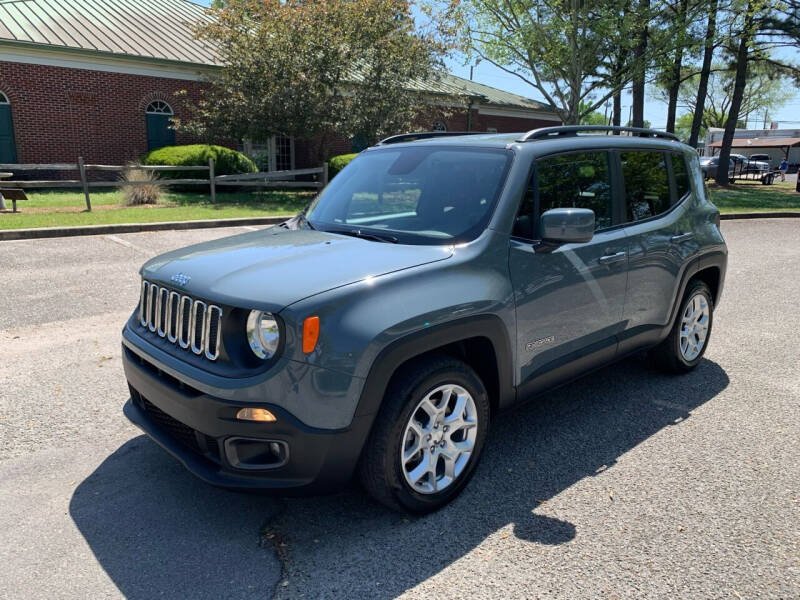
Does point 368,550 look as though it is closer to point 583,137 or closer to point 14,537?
point 14,537

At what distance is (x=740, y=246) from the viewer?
11.9 meters

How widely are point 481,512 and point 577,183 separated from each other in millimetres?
1977

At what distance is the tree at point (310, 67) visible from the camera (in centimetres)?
1777

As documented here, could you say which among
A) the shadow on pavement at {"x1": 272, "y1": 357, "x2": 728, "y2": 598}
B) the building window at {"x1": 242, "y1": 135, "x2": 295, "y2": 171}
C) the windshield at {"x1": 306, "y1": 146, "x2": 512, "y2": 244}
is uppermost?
the building window at {"x1": 242, "y1": 135, "x2": 295, "y2": 171}

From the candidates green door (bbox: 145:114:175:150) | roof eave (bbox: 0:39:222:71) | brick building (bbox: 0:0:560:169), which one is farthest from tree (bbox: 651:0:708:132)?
green door (bbox: 145:114:175:150)

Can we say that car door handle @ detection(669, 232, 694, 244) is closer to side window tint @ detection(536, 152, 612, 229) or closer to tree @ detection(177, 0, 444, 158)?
side window tint @ detection(536, 152, 612, 229)

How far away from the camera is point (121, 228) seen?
1152cm

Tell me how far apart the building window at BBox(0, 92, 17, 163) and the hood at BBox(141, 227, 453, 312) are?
1936 centimetres

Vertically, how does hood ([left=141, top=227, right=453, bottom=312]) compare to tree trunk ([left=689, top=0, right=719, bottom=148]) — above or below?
below

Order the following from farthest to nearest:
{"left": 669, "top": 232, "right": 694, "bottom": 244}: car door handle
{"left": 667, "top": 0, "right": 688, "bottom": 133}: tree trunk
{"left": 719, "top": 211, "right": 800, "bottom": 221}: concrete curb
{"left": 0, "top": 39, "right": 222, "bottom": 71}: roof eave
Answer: {"left": 667, "top": 0, "right": 688, "bottom": 133}: tree trunk < {"left": 0, "top": 39, "right": 222, "bottom": 71}: roof eave < {"left": 719, "top": 211, "right": 800, "bottom": 221}: concrete curb < {"left": 669, "top": 232, "right": 694, "bottom": 244}: car door handle

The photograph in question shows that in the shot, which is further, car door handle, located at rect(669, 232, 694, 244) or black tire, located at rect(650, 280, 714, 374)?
black tire, located at rect(650, 280, 714, 374)

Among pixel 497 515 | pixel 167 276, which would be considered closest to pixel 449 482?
pixel 497 515

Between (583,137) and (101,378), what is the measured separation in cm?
378

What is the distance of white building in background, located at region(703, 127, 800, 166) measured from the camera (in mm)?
59156
